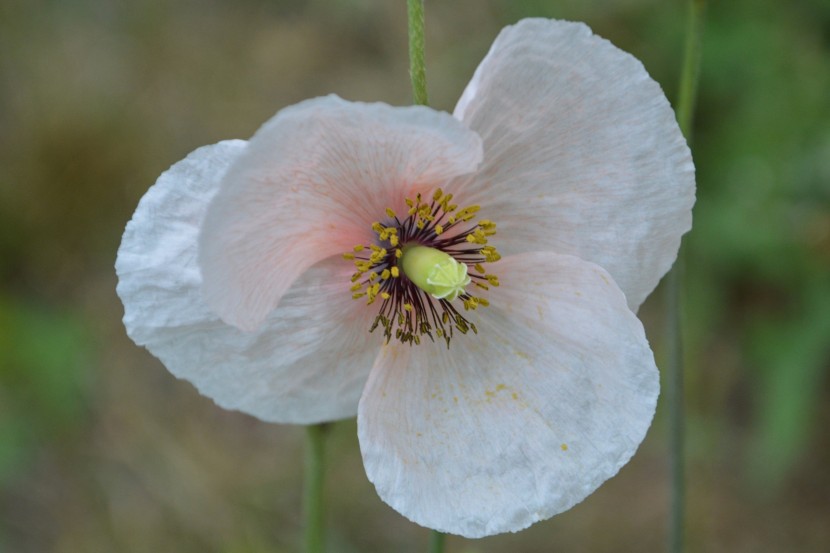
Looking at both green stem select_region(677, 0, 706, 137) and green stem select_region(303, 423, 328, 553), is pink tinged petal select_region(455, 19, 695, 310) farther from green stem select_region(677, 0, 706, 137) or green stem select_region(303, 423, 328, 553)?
green stem select_region(303, 423, 328, 553)

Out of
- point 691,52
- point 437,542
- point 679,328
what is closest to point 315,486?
point 437,542

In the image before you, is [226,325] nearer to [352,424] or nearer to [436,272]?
[436,272]

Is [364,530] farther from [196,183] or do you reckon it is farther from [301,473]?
[196,183]

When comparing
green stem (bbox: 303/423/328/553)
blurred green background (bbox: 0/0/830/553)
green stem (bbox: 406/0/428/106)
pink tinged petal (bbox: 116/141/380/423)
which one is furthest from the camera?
blurred green background (bbox: 0/0/830/553)

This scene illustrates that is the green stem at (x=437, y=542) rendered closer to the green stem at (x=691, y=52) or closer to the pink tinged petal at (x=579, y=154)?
the pink tinged petal at (x=579, y=154)

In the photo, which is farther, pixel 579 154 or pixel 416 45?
pixel 579 154

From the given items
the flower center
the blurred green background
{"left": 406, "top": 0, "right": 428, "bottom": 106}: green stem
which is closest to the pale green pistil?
the flower center

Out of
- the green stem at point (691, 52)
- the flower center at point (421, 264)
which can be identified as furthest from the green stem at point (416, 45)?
the green stem at point (691, 52)
